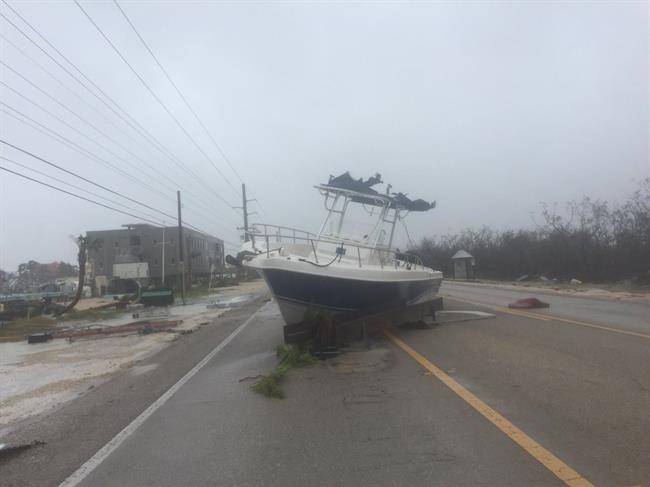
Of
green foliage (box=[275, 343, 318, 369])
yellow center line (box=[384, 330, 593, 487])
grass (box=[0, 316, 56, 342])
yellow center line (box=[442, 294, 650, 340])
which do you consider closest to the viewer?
yellow center line (box=[384, 330, 593, 487])

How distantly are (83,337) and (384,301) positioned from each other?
941cm

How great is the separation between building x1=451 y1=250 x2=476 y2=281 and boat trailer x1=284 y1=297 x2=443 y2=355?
32753mm

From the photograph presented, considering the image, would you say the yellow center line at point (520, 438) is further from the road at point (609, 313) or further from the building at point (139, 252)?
the building at point (139, 252)

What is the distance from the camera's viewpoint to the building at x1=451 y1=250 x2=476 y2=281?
45.4 m

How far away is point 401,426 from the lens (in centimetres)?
563

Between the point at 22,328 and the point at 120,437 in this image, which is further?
the point at 22,328

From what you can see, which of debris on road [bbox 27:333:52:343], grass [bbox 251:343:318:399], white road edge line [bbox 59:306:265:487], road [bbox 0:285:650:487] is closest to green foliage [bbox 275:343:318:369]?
grass [bbox 251:343:318:399]

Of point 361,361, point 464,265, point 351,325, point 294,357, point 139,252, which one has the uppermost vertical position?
point 139,252

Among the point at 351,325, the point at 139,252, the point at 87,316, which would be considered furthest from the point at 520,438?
the point at 139,252

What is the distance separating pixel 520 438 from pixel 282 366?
459 centimetres

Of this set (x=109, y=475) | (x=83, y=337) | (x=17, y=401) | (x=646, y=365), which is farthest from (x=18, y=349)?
(x=646, y=365)

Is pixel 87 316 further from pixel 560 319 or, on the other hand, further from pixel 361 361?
pixel 560 319

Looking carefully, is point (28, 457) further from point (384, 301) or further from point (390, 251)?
point (390, 251)

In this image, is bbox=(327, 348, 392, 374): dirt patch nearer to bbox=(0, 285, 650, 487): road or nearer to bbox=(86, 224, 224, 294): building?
bbox=(0, 285, 650, 487): road
